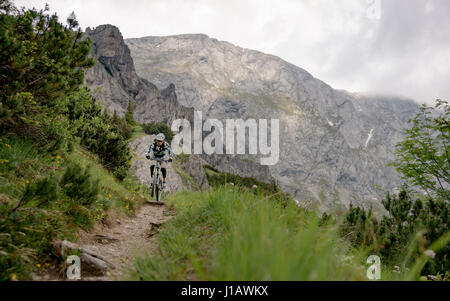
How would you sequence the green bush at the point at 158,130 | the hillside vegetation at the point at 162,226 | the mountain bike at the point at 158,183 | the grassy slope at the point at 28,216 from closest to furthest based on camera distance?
the hillside vegetation at the point at 162,226 → the grassy slope at the point at 28,216 → the mountain bike at the point at 158,183 → the green bush at the point at 158,130

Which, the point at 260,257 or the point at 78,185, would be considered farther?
the point at 78,185

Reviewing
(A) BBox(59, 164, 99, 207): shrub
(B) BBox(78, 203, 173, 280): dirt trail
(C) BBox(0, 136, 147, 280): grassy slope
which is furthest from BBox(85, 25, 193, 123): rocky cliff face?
(A) BBox(59, 164, 99, 207): shrub

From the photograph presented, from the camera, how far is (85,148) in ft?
42.2

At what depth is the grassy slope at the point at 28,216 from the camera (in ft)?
10.3

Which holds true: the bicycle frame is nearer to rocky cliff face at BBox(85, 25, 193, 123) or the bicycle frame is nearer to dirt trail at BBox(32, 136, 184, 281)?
dirt trail at BBox(32, 136, 184, 281)

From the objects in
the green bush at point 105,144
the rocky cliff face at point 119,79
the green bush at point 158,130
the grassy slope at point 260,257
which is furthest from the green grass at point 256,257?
the rocky cliff face at point 119,79

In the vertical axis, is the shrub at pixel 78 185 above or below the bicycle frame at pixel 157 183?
above

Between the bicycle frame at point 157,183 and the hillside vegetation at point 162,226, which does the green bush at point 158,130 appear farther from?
the hillside vegetation at point 162,226

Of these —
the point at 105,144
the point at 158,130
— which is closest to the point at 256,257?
the point at 105,144

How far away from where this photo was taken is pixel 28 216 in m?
3.77

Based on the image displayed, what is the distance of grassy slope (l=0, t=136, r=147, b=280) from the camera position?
10.3 ft

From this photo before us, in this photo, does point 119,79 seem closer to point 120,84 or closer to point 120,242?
point 120,84
